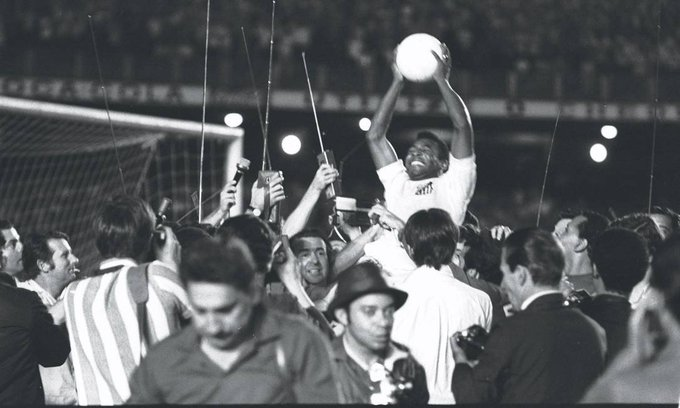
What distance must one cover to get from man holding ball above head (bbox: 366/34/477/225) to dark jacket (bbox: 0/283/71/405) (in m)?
1.80

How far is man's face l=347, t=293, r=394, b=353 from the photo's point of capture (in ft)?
12.8

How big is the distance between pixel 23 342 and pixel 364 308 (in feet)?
6.15

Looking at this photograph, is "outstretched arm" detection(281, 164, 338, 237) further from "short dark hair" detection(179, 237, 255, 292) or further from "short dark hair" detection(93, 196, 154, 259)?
"short dark hair" detection(179, 237, 255, 292)

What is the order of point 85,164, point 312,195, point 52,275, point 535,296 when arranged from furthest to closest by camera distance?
point 85,164, point 52,275, point 312,195, point 535,296

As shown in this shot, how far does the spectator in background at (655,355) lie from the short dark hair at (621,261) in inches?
75.6

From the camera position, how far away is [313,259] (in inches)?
226

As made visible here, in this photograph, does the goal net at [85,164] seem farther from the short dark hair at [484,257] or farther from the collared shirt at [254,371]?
the collared shirt at [254,371]

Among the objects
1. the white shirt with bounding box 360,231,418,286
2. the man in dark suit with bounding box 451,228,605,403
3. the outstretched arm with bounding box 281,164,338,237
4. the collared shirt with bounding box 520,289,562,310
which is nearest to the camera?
the man in dark suit with bounding box 451,228,605,403

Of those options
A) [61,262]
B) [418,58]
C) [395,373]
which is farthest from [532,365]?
[61,262]

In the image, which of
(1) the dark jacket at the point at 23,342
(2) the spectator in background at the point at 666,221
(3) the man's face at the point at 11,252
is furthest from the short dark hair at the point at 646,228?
(3) the man's face at the point at 11,252

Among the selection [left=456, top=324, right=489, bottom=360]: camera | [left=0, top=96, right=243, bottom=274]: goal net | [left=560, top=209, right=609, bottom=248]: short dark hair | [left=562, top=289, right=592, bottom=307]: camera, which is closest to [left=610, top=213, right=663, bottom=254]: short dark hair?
[left=560, top=209, right=609, bottom=248]: short dark hair

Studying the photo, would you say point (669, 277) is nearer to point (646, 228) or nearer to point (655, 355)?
point (655, 355)

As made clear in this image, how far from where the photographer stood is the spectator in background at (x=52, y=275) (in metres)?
5.80

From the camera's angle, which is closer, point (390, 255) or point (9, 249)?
point (390, 255)
